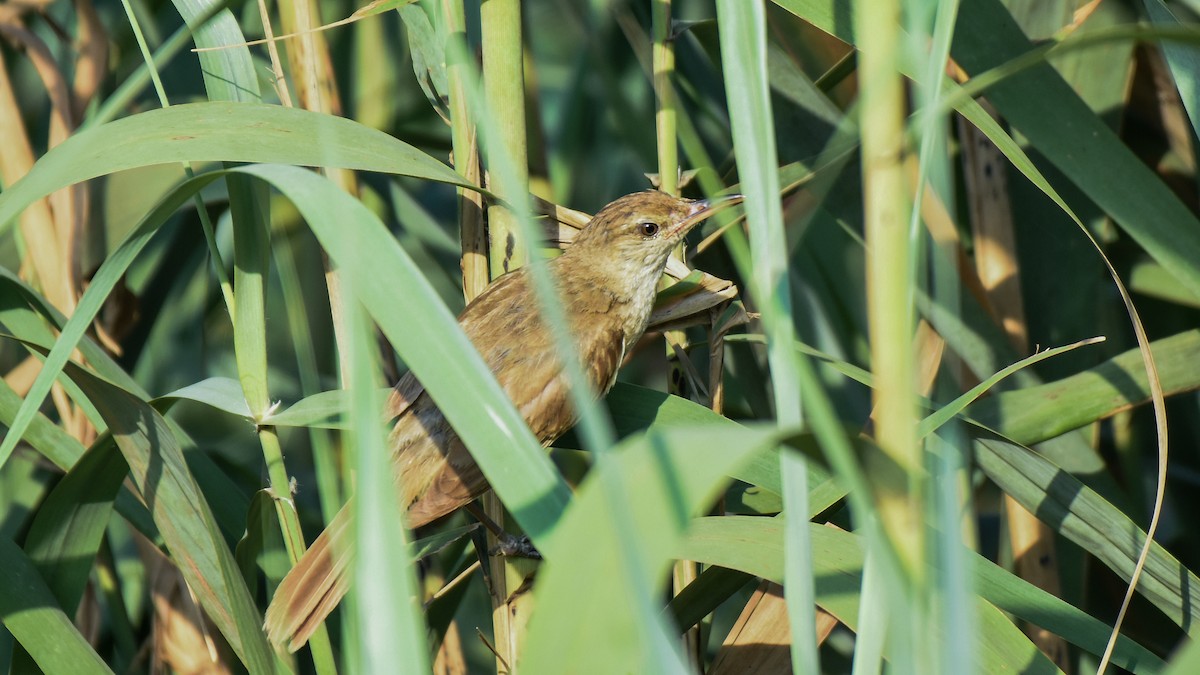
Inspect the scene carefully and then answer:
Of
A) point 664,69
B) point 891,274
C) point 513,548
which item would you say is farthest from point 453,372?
point 664,69

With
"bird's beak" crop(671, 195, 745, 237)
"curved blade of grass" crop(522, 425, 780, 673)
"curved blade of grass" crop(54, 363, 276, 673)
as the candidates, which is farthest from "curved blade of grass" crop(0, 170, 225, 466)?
"bird's beak" crop(671, 195, 745, 237)

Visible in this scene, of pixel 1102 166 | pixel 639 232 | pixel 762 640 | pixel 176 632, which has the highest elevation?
pixel 1102 166

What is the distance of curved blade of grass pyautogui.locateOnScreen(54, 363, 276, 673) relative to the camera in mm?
1083

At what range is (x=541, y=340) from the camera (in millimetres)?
1631

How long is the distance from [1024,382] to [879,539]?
4.32ft

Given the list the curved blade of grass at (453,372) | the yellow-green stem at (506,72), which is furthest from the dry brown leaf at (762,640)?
the curved blade of grass at (453,372)

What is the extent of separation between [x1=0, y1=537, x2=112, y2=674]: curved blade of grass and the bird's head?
0.92 m

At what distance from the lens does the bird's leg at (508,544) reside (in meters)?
1.33

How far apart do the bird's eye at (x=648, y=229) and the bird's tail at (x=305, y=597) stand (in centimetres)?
74

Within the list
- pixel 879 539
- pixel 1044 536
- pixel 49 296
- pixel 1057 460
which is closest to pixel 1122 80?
pixel 1057 460

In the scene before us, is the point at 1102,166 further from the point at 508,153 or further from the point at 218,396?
the point at 218,396

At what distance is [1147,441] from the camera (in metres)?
2.20

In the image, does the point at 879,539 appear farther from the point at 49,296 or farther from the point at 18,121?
the point at 18,121

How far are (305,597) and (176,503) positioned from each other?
205 millimetres
